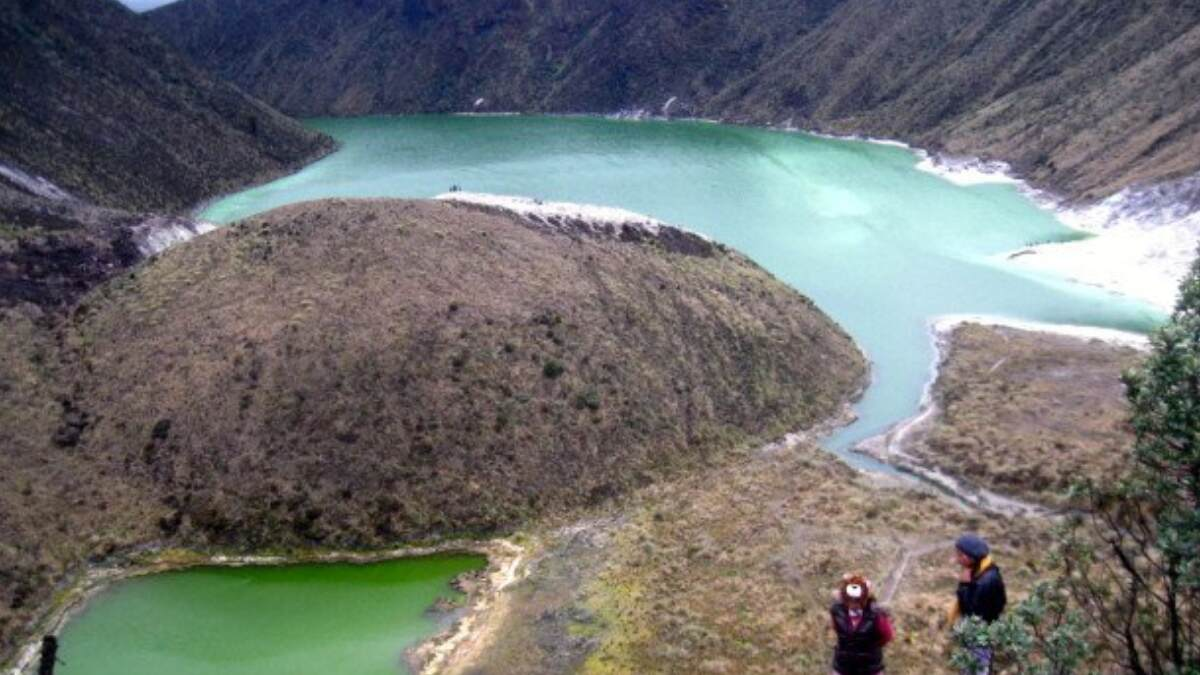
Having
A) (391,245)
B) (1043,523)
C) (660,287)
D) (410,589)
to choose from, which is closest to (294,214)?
(391,245)

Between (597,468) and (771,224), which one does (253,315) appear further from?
(771,224)

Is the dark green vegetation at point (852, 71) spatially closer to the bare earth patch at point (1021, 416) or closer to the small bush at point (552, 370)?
the bare earth patch at point (1021, 416)

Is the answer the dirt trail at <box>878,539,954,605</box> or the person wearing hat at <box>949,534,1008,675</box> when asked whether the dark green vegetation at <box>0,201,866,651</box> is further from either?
the person wearing hat at <box>949,534,1008,675</box>

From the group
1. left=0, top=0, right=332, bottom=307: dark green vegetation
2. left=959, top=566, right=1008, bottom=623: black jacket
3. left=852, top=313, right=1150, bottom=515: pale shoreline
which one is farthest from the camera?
left=0, top=0, right=332, bottom=307: dark green vegetation

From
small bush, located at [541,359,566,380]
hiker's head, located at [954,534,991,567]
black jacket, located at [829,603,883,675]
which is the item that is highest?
small bush, located at [541,359,566,380]

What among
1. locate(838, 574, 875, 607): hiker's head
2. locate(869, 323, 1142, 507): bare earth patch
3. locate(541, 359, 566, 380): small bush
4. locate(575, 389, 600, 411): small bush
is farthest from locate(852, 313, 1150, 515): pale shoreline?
locate(838, 574, 875, 607): hiker's head

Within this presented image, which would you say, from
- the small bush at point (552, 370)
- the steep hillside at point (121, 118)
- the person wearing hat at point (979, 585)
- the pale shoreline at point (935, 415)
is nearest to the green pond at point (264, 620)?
the small bush at point (552, 370)
